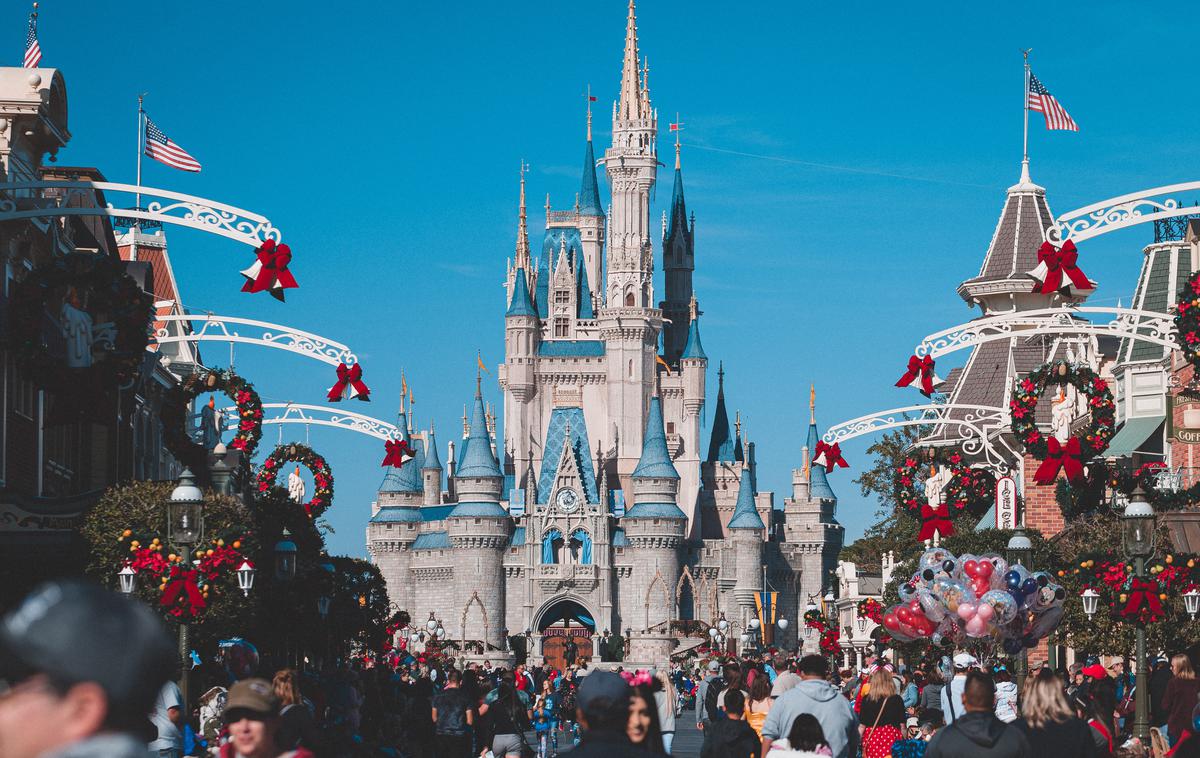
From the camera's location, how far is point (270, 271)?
782 inches

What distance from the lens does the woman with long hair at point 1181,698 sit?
51.6 ft

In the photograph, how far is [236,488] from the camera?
33.7m

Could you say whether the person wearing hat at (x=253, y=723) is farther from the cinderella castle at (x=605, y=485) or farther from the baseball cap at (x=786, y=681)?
the cinderella castle at (x=605, y=485)

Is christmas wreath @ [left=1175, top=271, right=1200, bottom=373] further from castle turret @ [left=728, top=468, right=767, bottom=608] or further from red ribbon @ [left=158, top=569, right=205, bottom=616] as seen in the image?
castle turret @ [left=728, top=468, right=767, bottom=608]

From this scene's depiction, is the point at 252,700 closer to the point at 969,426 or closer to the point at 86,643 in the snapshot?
the point at 86,643

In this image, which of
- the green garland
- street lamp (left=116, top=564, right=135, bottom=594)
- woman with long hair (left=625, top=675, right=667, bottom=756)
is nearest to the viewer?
woman with long hair (left=625, top=675, right=667, bottom=756)

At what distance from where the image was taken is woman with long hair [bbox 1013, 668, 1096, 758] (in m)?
10.0

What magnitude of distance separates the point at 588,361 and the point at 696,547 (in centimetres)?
1524

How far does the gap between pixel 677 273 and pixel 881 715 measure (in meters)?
130

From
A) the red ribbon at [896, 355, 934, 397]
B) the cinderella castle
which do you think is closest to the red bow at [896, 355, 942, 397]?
the red ribbon at [896, 355, 934, 397]

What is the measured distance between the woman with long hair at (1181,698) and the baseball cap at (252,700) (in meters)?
9.60

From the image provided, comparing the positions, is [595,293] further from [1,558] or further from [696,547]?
[1,558]

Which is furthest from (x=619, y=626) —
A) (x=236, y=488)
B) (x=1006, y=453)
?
(x=236, y=488)

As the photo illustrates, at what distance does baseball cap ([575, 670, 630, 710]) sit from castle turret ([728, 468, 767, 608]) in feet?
391
